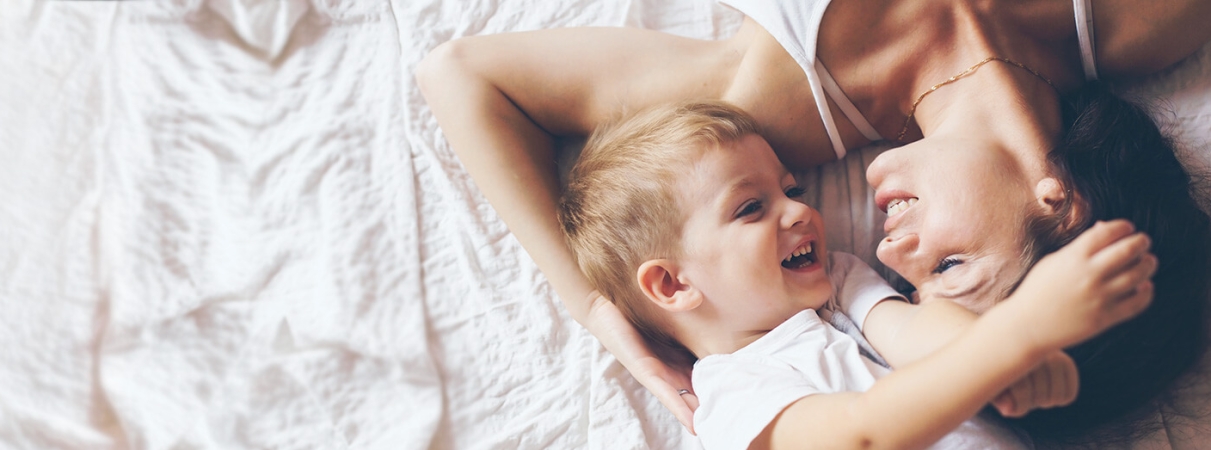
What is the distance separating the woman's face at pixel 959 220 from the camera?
910 mm

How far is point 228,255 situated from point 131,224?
Result: 158mm

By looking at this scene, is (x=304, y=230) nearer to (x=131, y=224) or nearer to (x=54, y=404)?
(x=131, y=224)

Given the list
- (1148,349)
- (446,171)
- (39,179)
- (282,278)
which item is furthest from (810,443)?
(39,179)

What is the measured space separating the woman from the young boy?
6 centimetres

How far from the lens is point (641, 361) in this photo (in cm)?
109

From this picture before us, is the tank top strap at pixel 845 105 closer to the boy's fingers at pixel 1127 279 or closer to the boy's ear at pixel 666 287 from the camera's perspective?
the boy's ear at pixel 666 287

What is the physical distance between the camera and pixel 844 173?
125 centimetres

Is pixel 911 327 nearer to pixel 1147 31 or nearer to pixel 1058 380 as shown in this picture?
pixel 1058 380

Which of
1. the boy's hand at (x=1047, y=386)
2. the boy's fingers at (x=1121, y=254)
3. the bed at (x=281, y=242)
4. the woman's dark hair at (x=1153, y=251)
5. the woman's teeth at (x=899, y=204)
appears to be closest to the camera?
the boy's fingers at (x=1121, y=254)

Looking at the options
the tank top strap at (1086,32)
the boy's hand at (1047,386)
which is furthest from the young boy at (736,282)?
the tank top strap at (1086,32)

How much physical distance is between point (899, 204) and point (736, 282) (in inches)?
9.1

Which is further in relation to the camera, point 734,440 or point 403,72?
point 403,72

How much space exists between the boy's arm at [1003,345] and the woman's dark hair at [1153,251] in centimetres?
26

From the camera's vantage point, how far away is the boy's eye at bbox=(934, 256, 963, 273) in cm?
94
